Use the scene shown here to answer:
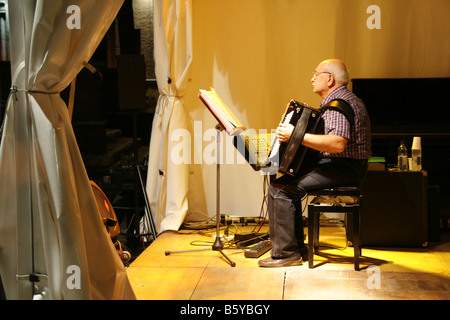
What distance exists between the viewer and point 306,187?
3.85 m

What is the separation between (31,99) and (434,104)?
3798mm

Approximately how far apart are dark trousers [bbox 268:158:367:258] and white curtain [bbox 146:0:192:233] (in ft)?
4.39

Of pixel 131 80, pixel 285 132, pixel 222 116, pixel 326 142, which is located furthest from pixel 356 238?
pixel 131 80

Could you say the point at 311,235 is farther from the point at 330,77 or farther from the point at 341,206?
the point at 330,77

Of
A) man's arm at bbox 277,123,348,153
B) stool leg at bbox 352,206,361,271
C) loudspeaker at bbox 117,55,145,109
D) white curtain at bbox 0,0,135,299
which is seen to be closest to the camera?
white curtain at bbox 0,0,135,299

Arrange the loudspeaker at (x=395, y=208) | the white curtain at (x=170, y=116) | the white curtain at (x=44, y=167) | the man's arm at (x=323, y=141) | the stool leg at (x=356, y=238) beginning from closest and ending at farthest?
the white curtain at (x=44, y=167) < the man's arm at (x=323, y=141) < the stool leg at (x=356, y=238) < the loudspeaker at (x=395, y=208) < the white curtain at (x=170, y=116)

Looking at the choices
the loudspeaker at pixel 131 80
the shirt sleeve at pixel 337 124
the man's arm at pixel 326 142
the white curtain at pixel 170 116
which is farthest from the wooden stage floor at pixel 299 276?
the loudspeaker at pixel 131 80

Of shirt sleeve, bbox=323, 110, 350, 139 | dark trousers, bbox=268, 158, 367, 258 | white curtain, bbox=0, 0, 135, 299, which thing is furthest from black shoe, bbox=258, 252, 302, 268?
white curtain, bbox=0, 0, 135, 299

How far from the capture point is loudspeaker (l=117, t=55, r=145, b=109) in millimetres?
4680

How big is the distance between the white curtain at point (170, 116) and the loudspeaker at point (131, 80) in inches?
12.2

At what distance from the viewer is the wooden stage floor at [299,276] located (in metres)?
3.32

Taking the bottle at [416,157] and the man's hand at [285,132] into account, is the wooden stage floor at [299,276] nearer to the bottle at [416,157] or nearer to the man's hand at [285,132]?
the bottle at [416,157]

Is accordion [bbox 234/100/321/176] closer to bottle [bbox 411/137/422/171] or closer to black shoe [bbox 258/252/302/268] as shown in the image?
black shoe [bbox 258/252/302/268]
